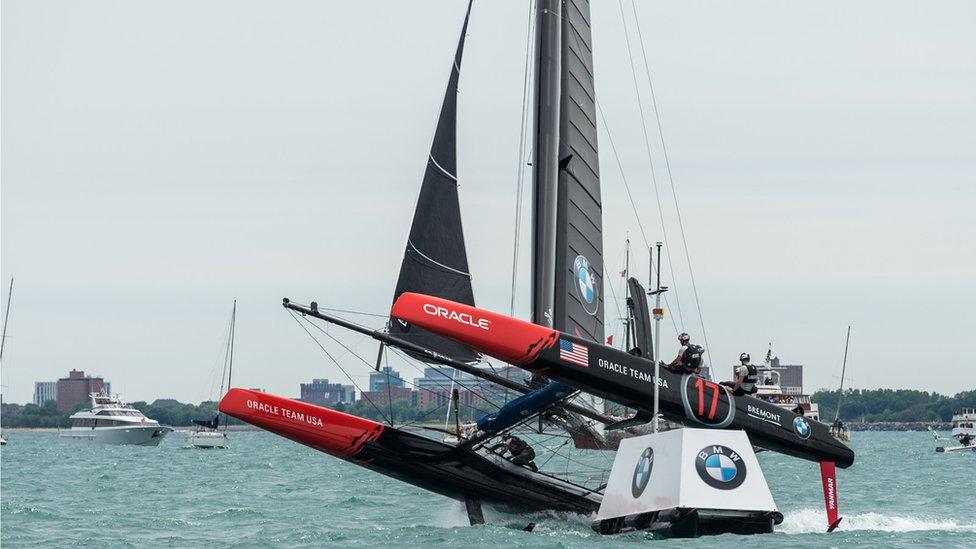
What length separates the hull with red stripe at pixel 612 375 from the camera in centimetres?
1786

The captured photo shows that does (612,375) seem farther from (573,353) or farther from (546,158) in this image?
(546,158)

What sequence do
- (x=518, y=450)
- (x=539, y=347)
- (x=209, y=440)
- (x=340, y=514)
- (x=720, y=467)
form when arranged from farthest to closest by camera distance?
(x=209, y=440) < (x=340, y=514) < (x=518, y=450) < (x=539, y=347) < (x=720, y=467)

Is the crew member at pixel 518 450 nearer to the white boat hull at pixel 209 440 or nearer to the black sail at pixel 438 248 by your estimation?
the black sail at pixel 438 248

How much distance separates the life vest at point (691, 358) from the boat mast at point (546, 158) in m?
2.53

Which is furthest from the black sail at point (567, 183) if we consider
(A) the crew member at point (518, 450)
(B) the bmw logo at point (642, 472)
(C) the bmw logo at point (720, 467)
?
(C) the bmw logo at point (720, 467)

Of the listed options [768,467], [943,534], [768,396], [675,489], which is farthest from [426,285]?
[768,396]

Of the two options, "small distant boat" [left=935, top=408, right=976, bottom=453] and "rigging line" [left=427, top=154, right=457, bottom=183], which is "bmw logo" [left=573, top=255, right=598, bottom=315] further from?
"small distant boat" [left=935, top=408, right=976, bottom=453]

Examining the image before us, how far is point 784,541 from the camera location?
719 inches

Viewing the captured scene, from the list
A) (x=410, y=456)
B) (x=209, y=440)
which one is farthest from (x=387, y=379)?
(x=209, y=440)

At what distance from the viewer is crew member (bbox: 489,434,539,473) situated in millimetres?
20984

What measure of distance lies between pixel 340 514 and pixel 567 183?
7195mm

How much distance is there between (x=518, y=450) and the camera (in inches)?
830

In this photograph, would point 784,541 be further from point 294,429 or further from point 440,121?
point 440,121

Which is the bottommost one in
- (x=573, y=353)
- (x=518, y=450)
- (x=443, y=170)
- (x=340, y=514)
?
(x=340, y=514)
